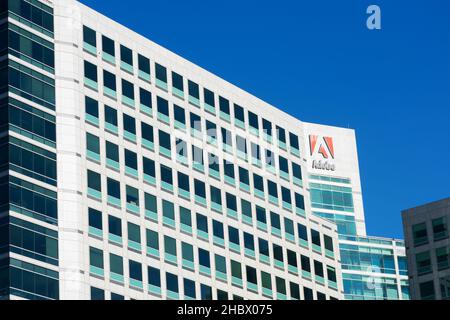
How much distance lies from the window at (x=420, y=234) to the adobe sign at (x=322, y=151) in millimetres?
54753

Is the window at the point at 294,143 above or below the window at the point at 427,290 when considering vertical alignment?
above

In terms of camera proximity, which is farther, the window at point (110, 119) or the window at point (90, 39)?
the window at point (90, 39)

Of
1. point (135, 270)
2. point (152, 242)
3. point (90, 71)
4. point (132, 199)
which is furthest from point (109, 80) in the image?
point (135, 270)

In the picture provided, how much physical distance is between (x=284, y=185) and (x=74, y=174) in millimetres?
29835

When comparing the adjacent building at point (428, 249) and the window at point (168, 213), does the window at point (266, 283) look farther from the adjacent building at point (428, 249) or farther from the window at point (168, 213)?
the adjacent building at point (428, 249)

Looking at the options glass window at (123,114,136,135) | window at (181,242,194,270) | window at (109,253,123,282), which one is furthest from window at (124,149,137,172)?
window at (109,253,123,282)

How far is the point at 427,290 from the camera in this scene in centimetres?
9869

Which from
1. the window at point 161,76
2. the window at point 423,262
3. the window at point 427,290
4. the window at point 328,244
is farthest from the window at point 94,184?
the window at point 427,290

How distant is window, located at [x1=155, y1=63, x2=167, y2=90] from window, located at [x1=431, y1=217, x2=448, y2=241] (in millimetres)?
29199

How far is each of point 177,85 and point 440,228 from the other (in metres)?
28.7

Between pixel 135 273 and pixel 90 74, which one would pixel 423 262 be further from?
pixel 90 74

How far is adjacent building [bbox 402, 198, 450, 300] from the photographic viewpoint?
322 ft

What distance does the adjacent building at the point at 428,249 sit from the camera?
98.0 meters

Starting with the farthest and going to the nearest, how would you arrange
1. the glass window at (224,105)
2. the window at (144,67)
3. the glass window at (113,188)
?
the glass window at (224,105) < the window at (144,67) < the glass window at (113,188)
